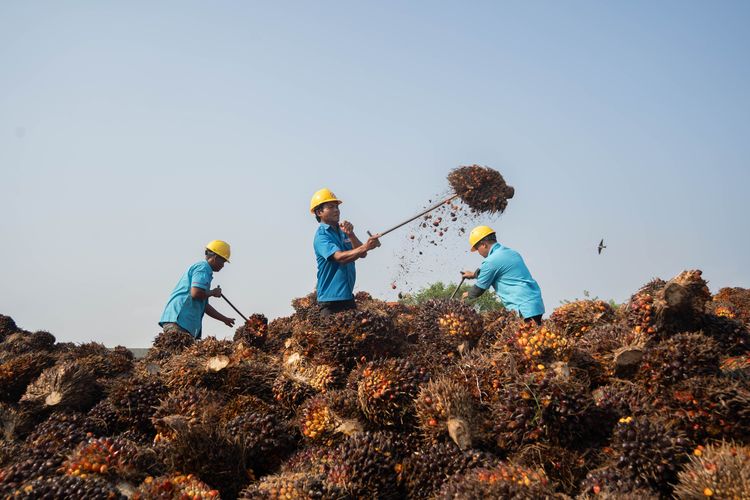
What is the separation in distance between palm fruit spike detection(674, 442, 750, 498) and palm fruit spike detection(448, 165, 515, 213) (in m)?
6.54

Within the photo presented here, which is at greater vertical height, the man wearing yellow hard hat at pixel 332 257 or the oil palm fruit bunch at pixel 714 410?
the man wearing yellow hard hat at pixel 332 257

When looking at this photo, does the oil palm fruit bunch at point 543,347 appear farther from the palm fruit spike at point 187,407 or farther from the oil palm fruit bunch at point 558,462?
the palm fruit spike at point 187,407

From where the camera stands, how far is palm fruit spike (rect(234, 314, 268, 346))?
842 centimetres

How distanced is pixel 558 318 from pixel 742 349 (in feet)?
5.74

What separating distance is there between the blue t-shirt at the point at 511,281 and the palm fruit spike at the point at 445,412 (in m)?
4.15

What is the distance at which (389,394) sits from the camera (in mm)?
4949

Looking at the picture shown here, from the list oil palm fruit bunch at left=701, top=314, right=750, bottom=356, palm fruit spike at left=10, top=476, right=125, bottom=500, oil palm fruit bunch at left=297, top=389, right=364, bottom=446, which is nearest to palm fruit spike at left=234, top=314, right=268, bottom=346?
oil palm fruit bunch at left=297, top=389, right=364, bottom=446

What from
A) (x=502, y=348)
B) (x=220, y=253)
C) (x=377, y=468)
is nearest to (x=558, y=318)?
(x=502, y=348)

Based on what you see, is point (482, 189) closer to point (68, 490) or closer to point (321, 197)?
point (321, 197)

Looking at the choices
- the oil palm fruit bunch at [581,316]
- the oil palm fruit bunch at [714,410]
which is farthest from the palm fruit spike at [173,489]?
the oil palm fruit bunch at [581,316]

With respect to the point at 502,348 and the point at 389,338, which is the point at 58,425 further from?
the point at 502,348

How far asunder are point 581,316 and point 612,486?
2.84 metres

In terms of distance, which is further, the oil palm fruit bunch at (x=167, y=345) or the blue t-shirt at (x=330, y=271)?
the blue t-shirt at (x=330, y=271)

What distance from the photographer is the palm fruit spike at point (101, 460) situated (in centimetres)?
458
